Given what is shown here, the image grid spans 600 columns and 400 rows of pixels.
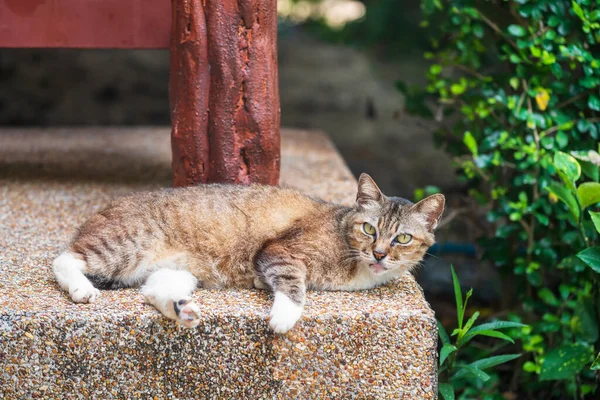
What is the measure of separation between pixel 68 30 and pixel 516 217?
2748 mm

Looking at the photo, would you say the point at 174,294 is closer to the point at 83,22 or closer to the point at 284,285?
the point at 284,285

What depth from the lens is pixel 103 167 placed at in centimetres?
463

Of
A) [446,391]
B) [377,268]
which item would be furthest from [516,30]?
[446,391]

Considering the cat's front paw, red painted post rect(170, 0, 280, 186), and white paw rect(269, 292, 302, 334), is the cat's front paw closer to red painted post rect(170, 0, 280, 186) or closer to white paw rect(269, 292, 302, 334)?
white paw rect(269, 292, 302, 334)

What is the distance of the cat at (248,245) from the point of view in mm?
2627

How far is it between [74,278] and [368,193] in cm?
126

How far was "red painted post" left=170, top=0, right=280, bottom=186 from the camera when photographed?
127 inches

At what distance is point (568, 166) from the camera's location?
2.96 metres

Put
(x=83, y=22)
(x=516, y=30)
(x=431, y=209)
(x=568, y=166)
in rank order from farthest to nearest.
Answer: (x=83, y=22) < (x=516, y=30) < (x=568, y=166) < (x=431, y=209)

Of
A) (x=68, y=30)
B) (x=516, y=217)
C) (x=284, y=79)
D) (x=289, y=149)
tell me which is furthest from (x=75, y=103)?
(x=516, y=217)

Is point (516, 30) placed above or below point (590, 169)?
above

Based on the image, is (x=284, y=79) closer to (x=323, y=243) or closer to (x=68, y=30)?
(x=68, y=30)

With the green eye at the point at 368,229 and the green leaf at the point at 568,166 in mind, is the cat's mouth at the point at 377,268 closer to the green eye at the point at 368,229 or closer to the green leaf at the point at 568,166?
the green eye at the point at 368,229

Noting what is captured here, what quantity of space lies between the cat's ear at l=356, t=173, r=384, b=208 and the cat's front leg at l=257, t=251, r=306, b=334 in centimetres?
41
